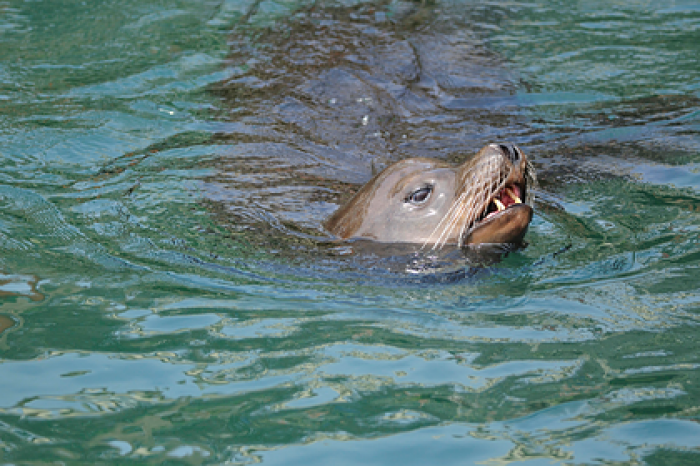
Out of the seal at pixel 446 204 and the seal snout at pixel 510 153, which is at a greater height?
the seal snout at pixel 510 153

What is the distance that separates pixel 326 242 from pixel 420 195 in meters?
0.65

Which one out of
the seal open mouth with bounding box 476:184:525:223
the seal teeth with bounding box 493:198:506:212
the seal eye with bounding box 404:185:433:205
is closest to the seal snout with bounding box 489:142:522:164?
the seal open mouth with bounding box 476:184:525:223

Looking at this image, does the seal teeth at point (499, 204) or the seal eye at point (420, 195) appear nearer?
the seal teeth at point (499, 204)

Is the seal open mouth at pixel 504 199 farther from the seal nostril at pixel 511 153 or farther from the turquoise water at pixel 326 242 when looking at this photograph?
the turquoise water at pixel 326 242

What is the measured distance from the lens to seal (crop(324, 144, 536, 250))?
15.6 feet

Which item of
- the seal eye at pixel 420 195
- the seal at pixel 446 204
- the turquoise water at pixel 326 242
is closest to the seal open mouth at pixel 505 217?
the seal at pixel 446 204

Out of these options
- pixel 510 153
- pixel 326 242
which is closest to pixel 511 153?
pixel 510 153

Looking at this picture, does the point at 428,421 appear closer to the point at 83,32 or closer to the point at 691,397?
the point at 691,397

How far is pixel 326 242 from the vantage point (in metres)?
5.21

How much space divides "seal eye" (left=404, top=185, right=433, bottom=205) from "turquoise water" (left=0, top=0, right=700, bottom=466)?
22.1 inches

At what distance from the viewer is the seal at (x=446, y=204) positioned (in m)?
4.77

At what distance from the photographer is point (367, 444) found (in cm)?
297

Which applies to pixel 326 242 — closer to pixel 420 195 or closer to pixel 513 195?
pixel 420 195

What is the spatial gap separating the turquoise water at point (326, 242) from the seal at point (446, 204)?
231 mm
